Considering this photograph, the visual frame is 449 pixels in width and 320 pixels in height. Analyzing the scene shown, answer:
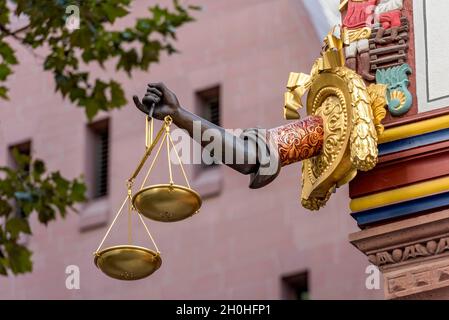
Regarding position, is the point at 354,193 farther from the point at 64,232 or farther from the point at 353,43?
the point at 64,232

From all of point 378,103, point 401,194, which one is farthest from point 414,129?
point 401,194

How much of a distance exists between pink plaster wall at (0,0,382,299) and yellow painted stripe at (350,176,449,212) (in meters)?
13.8

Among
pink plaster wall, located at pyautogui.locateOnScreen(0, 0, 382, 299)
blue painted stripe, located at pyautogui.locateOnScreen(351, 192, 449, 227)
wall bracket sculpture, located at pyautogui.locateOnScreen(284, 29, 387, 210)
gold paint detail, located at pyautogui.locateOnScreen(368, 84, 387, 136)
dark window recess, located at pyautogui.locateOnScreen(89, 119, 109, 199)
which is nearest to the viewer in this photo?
blue painted stripe, located at pyautogui.locateOnScreen(351, 192, 449, 227)

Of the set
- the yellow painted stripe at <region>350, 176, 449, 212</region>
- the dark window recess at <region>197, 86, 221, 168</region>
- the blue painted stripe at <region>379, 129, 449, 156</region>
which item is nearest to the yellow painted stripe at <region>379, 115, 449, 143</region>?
the blue painted stripe at <region>379, 129, 449, 156</region>

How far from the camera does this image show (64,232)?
123ft

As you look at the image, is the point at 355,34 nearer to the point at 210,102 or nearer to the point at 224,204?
the point at 224,204

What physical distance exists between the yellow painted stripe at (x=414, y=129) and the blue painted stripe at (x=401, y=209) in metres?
0.54

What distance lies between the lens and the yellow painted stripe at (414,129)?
723 inches

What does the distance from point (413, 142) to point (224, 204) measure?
55.2ft

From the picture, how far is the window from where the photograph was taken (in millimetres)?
37281

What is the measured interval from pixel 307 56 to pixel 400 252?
1696 centimetres

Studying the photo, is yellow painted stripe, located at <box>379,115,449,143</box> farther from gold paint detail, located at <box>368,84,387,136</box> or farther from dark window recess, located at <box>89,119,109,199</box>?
dark window recess, located at <box>89,119,109,199</box>

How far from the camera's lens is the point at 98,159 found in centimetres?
3769
